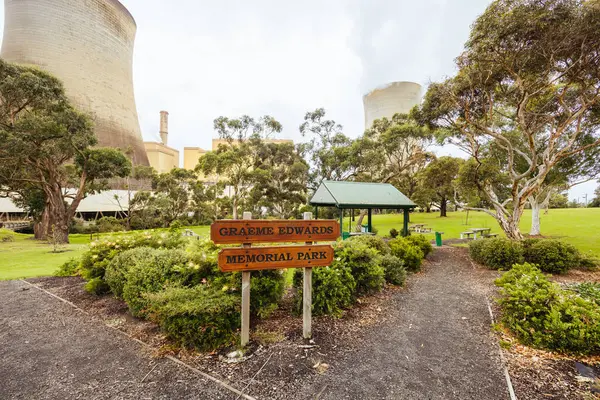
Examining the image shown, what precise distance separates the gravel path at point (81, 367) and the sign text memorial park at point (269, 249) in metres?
0.96

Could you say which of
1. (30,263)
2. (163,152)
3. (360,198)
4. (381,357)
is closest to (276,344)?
(381,357)

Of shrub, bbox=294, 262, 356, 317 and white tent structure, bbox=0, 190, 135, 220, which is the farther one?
white tent structure, bbox=0, 190, 135, 220

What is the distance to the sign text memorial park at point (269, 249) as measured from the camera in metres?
3.47

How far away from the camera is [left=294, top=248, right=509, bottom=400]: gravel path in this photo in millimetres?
2701

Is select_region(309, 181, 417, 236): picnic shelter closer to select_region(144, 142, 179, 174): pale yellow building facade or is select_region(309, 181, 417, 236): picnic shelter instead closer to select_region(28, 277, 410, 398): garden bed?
select_region(28, 277, 410, 398): garden bed

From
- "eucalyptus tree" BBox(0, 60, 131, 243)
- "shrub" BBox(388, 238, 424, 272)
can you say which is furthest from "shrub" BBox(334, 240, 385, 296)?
"eucalyptus tree" BBox(0, 60, 131, 243)

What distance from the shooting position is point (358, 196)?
13.0 m

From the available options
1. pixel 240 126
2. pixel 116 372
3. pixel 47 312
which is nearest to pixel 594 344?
pixel 116 372

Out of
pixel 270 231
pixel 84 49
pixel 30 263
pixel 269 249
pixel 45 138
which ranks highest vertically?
pixel 84 49

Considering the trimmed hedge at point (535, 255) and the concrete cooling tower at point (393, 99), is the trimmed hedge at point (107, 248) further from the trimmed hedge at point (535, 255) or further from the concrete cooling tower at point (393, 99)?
the concrete cooling tower at point (393, 99)

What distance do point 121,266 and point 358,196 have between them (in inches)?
414

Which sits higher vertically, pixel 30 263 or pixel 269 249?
pixel 269 249

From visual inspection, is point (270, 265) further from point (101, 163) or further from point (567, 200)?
point (567, 200)

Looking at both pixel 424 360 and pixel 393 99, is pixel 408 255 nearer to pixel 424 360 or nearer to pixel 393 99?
pixel 424 360
